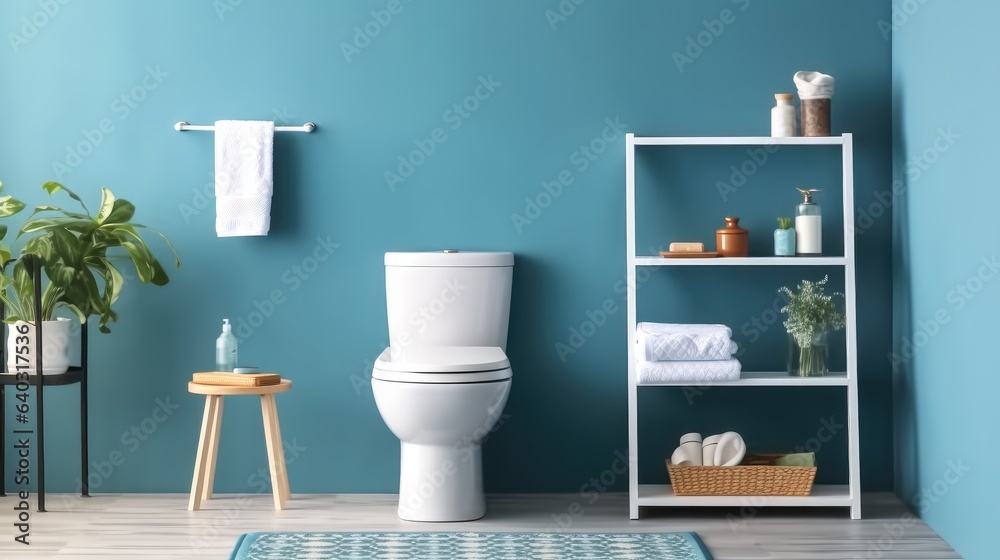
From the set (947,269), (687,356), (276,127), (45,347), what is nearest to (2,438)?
(45,347)

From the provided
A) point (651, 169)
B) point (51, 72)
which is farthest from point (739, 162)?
point (51, 72)

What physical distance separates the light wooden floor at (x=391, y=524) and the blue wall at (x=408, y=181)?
0.44 feet

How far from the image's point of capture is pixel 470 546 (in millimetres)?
2486

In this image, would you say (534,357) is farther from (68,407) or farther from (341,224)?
(68,407)

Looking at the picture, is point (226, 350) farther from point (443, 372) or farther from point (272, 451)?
point (443, 372)

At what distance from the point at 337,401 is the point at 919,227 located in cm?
182

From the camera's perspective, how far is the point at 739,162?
3.03 meters

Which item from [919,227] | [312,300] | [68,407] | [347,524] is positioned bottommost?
[347,524]

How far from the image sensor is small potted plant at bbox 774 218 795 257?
9.35 ft

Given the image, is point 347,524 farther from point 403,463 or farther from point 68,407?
point 68,407

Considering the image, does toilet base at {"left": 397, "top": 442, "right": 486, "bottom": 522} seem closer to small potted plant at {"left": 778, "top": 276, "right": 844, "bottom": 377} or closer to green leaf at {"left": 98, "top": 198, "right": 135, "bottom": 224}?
small potted plant at {"left": 778, "top": 276, "right": 844, "bottom": 377}

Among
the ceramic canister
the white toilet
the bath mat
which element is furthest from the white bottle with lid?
the bath mat

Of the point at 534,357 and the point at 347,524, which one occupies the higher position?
the point at 534,357

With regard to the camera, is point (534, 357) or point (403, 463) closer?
point (403, 463)
